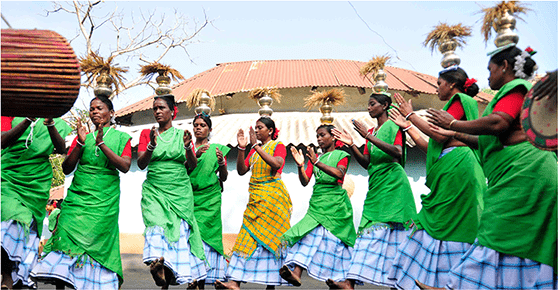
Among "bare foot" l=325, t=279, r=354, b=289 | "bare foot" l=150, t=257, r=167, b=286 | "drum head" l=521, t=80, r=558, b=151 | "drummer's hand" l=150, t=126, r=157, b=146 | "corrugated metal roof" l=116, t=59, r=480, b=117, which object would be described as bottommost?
"bare foot" l=325, t=279, r=354, b=289

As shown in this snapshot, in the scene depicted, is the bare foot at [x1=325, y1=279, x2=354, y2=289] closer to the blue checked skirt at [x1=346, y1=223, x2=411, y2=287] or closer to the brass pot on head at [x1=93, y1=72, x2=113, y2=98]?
the blue checked skirt at [x1=346, y1=223, x2=411, y2=287]

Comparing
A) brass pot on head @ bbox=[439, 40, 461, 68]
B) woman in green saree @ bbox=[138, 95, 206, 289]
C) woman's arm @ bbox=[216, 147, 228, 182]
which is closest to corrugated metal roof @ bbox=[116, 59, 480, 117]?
woman's arm @ bbox=[216, 147, 228, 182]

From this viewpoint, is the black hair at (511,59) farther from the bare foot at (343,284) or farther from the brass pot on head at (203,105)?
the brass pot on head at (203,105)

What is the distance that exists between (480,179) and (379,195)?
1.31m

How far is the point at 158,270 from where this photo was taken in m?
5.12

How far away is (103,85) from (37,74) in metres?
3.53

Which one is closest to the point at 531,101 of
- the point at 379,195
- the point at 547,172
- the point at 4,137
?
the point at 547,172

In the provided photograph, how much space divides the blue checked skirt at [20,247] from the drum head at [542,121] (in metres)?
4.42

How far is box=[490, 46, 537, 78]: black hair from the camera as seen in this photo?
328 centimetres

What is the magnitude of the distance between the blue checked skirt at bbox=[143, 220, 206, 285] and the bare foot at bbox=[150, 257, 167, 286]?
43 millimetres


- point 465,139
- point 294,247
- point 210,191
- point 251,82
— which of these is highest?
point 251,82

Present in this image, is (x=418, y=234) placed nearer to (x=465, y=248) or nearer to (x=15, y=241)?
(x=465, y=248)

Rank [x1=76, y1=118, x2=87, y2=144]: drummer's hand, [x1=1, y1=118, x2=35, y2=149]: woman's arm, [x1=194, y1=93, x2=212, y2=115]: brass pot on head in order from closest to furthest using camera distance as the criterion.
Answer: [x1=1, y1=118, x2=35, y2=149]: woman's arm < [x1=76, y1=118, x2=87, y2=144]: drummer's hand < [x1=194, y1=93, x2=212, y2=115]: brass pot on head

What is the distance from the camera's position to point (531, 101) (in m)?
2.71
